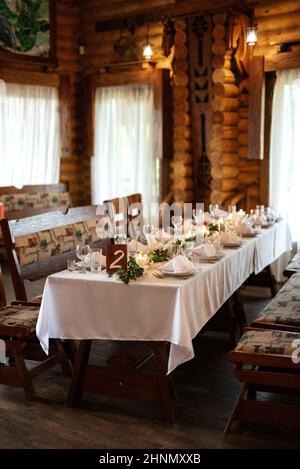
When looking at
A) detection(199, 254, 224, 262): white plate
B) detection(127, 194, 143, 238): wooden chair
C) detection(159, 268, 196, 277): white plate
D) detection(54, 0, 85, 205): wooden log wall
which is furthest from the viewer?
detection(54, 0, 85, 205): wooden log wall

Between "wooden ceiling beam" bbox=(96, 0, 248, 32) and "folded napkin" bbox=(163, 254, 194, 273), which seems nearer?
"folded napkin" bbox=(163, 254, 194, 273)

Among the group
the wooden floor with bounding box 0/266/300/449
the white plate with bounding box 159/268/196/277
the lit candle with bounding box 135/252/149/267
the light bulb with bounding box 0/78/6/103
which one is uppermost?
the light bulb with bounding box 0/78/6/103

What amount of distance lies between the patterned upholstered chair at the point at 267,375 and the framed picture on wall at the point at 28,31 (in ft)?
18.6

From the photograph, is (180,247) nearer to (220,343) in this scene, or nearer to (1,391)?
(220,343)

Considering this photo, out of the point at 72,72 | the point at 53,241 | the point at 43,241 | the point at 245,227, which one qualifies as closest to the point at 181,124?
the point at 72,72

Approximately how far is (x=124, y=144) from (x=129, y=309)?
498 cm

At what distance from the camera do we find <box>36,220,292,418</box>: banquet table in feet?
10.7

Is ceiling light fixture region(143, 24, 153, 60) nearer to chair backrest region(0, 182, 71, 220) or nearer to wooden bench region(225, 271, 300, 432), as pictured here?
chair backrest region(0, 182, 71, 220)

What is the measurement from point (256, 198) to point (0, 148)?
11.3ft

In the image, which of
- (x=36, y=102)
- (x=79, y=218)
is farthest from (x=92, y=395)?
(x=36, y=102)

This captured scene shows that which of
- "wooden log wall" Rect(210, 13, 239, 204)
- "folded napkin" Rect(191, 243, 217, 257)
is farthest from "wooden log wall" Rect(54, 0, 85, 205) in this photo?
"folded napkin" Rect(191, 243, 217, 257)

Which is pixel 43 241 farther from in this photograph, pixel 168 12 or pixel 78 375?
pixel 168 12

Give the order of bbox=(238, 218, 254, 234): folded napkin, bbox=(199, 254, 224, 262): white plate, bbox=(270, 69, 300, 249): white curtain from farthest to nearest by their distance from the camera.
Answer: bbox=(270, 69, 300, 249): white curtain
bbox=(238, 218, 254, 234): folded napkin
bbox=(199, 254, 224, 262): white plate

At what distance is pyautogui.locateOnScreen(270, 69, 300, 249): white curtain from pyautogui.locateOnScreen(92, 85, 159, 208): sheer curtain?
5.48ft
